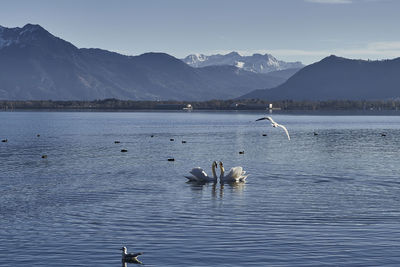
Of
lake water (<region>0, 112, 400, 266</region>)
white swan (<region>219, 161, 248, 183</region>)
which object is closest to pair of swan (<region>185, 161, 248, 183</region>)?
white swan (<region>219, 161, 248, 183</region>)

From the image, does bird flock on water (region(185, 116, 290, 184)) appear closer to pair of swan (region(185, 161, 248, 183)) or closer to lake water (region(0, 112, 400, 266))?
pair of swan (region(185, 161, 248, 183))

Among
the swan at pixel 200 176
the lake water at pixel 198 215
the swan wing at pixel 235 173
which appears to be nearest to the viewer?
the lake water at pixel 198 215

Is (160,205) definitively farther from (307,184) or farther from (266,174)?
(266,174)

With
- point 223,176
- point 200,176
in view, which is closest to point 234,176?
point 223,176

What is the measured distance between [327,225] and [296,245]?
5391mm

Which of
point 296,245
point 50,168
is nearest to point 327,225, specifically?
point 296,245

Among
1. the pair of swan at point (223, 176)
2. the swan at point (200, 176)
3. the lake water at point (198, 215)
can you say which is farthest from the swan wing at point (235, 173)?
the swan at point (200, 176)

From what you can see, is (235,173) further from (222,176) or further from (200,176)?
(200,176)

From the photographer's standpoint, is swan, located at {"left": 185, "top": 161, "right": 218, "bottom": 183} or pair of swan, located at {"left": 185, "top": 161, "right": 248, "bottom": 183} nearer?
pair of swan, located at {"left": 185, "top": 161, "right": 248, "bottom": 183}

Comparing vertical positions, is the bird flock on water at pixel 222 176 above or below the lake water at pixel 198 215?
above

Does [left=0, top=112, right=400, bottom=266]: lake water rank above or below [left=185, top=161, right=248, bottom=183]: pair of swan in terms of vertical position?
below

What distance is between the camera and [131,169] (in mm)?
66812

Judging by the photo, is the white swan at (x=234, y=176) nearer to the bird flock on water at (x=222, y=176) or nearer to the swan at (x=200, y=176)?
the bird flock on water at (x=222, y=176)

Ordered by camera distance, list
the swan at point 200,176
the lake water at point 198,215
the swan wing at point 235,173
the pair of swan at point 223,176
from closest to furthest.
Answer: the lake water at point 198,215, the swan wing at point 235,173, the pair of swan at point 223,176, the swan at point 200,176
